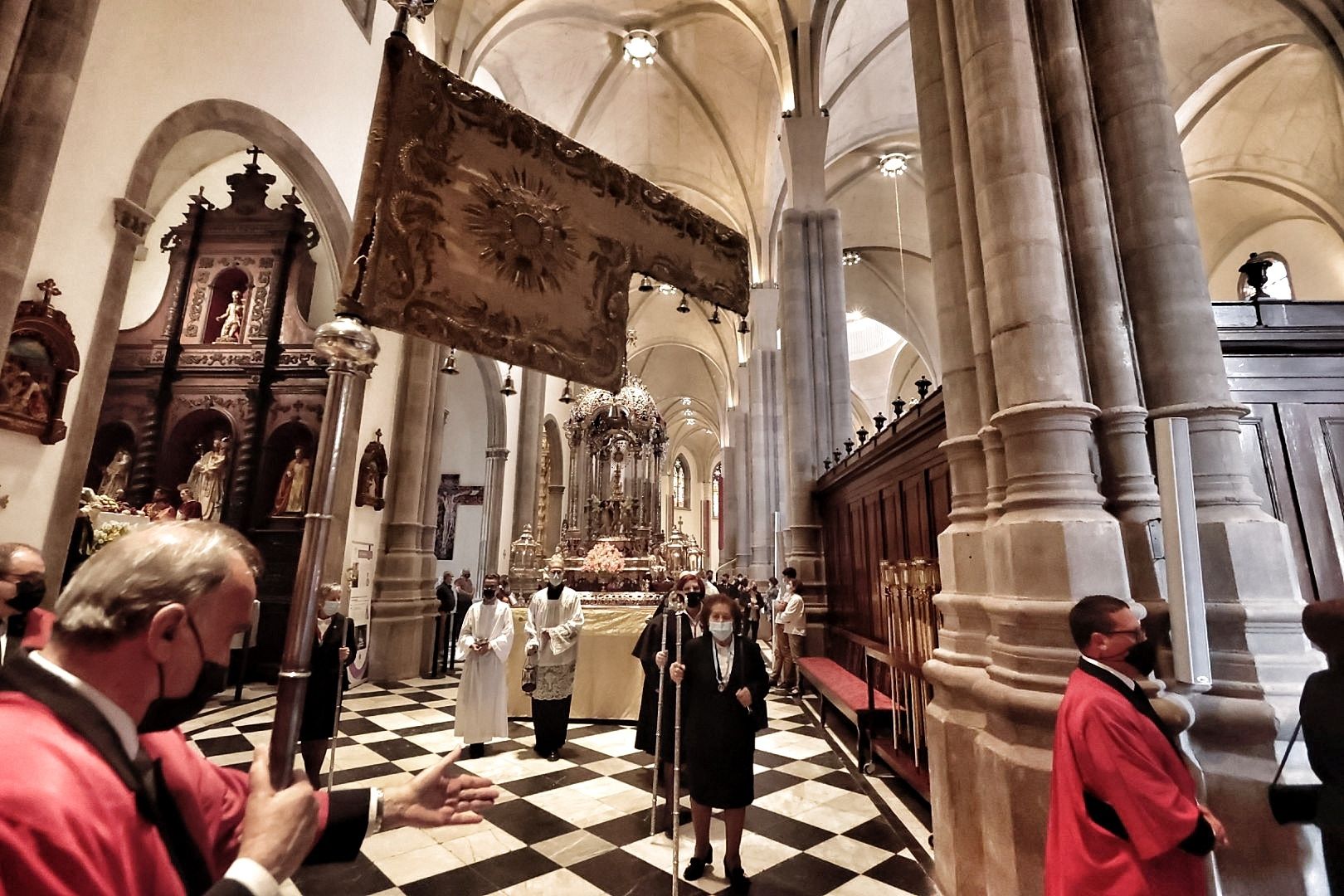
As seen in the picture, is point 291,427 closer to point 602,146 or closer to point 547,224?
point 547,224

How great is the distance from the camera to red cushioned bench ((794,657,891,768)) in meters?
4.42

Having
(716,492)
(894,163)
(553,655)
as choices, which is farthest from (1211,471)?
(716,492)

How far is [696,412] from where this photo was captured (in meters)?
33.5

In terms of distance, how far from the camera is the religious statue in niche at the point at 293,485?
7793mm

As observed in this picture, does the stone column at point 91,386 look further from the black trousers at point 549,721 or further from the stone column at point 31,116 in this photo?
the black trousers at point 549,721

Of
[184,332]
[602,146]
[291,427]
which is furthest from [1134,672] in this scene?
[602,146]

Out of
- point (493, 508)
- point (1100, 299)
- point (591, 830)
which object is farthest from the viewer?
point (493, 508)

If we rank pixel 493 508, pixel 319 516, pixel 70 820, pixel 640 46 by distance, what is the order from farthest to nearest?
pixel 493 508
pixel 640 46
pixel 319 516
pixel 70 820

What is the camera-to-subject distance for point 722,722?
118 inches

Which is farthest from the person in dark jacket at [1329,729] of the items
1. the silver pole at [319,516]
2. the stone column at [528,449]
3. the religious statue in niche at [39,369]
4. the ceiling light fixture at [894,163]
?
the ceiling light fixture at [894,163]

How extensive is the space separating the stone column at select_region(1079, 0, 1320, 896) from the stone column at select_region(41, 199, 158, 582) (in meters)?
6.31

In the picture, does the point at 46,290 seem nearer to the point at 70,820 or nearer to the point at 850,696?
the point at 70,820

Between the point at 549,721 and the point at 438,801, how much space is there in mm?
3894

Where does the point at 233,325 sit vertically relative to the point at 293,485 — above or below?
above
